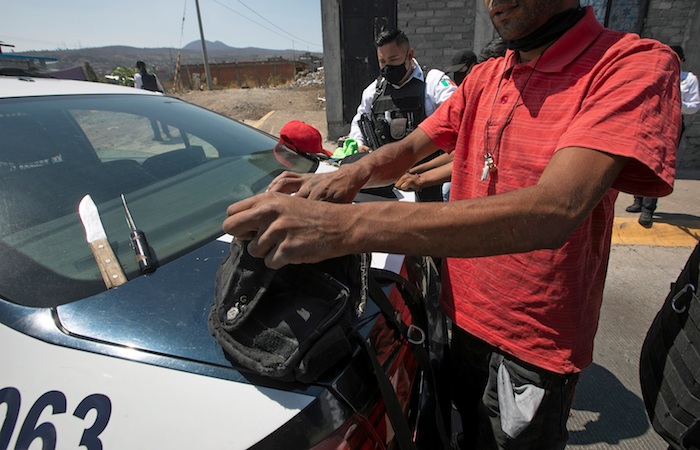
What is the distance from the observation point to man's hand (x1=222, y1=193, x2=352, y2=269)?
73 centimetres

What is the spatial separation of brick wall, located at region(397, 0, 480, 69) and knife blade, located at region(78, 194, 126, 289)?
667 cm

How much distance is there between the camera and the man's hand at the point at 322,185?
1.08m

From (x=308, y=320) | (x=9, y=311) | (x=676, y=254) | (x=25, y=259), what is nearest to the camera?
(x=308, y=320)

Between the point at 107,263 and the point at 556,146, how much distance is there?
1252 millimetres

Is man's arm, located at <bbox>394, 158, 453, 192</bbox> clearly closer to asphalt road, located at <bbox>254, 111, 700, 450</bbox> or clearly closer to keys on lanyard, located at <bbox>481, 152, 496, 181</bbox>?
keys on lanyard, located at <bbox>481, 152, 496, 181</bbox>

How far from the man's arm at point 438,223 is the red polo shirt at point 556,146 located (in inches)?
5.2

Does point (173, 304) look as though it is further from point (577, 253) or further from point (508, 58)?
point (508, 58)

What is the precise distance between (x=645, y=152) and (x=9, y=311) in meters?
1.48

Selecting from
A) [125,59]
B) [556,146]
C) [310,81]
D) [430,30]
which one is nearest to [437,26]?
[430,30]

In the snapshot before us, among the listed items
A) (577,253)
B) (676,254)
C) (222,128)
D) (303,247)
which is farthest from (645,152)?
(676,254)

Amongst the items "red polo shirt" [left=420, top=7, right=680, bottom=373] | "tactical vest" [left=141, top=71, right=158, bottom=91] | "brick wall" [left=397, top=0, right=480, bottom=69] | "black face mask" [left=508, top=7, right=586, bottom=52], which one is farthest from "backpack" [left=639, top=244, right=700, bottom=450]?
"tactical vest" [left=141, top=71, right=158, bottom=91]

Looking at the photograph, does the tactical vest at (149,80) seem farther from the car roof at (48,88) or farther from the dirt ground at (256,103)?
the car roof at (48,88)

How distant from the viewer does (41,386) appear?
2.85 feet

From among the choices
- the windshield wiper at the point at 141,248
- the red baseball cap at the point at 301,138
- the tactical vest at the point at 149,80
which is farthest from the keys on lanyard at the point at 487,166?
the tactical vest at the point at 149,80
